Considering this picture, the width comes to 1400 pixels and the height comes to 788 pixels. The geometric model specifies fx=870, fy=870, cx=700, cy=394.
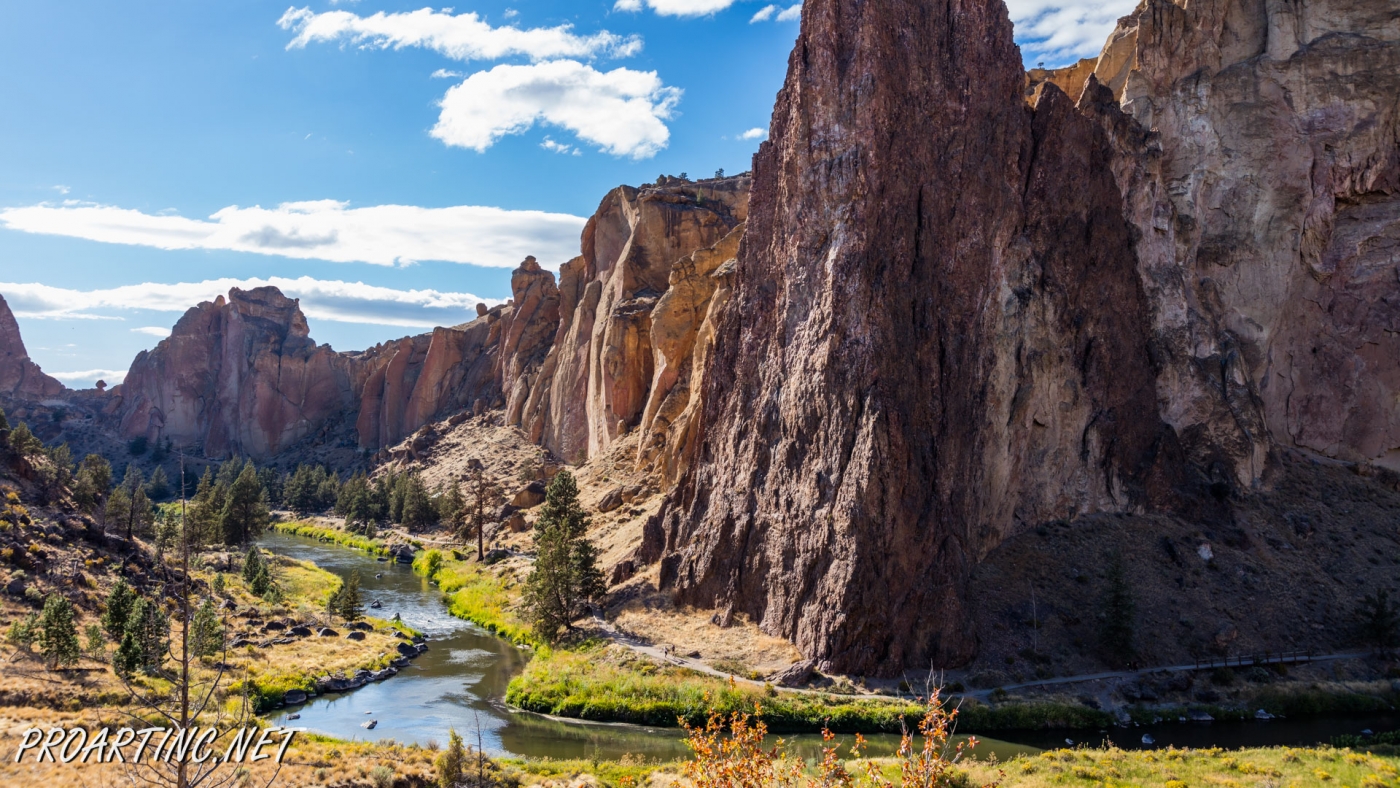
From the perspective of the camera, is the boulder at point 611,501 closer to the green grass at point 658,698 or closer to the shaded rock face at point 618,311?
the shaded rock face at point 618,311

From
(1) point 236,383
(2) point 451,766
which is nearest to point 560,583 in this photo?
(2) point 451,766

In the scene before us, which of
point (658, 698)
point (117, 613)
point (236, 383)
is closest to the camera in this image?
point (117, 613)

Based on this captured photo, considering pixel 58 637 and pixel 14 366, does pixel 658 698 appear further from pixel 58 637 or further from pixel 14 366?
pixel 14 366

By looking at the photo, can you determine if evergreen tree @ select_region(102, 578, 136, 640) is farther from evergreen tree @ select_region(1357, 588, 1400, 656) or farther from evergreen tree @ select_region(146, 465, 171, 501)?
evergreen tree @ select_region(146, 465, 171, 501)

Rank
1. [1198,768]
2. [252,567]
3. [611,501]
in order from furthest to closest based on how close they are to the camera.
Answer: [611,501] → [252,567] → [1198,768]

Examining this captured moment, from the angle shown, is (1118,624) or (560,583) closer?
(1118,624)

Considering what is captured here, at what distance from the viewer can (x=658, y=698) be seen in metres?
41.1

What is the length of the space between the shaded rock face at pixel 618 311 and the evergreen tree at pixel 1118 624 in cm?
4446

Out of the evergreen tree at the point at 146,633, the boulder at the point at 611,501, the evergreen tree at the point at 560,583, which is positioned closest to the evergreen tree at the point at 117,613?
the evergreen tree at the point at 146,633

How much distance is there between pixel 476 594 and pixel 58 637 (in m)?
30.0

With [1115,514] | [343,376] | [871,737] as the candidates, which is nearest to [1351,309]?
[1115,514]

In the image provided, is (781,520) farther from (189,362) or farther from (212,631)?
(189,362)

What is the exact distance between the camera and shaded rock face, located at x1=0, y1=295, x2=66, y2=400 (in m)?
A: 165

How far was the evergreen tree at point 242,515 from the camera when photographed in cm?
8138
